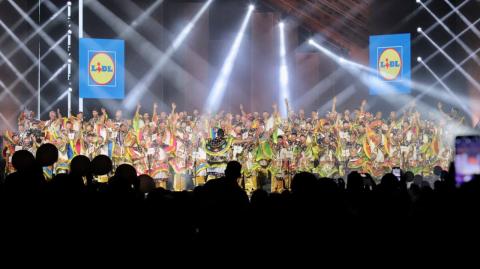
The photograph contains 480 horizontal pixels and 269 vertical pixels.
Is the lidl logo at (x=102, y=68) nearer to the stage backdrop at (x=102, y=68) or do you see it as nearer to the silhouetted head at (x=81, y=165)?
the stage backdrop at (x=102, y=68)

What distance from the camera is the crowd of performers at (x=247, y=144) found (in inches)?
696

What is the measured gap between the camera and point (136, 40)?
21.1 meters

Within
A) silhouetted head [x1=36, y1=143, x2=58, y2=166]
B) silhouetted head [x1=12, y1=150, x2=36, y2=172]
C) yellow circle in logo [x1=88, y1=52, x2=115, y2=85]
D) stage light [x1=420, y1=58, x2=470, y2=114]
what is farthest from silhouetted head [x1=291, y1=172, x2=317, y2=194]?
yellow circle in logo [x1=88, y1=52, x2=115, y2=85]

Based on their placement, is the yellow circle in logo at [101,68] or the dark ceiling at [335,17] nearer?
the yellow circle in logo at [101,68]

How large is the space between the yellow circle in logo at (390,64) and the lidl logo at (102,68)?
828 cm

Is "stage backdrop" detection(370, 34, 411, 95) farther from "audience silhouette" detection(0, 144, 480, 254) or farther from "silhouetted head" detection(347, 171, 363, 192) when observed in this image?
"audience silhouette" detection(0, 144, 480, 254)

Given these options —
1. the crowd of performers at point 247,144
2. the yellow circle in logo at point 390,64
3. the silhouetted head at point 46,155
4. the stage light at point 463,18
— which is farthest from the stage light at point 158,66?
the silhouetted head at point 46,155

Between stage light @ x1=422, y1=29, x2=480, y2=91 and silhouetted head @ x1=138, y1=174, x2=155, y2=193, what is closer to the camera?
silhouetted head @ x1=138, y1=174, x2=155, y2=193

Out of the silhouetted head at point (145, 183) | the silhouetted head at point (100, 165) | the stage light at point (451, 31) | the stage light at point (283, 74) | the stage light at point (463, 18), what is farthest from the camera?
the stage light at point (283, 74)

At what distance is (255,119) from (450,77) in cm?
593

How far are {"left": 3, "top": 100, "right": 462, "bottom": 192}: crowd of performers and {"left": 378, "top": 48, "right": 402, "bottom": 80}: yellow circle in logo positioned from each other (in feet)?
4.29

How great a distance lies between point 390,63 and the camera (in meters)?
19.2

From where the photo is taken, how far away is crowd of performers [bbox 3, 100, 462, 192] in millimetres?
17672

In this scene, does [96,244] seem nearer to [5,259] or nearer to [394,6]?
[5,259]
